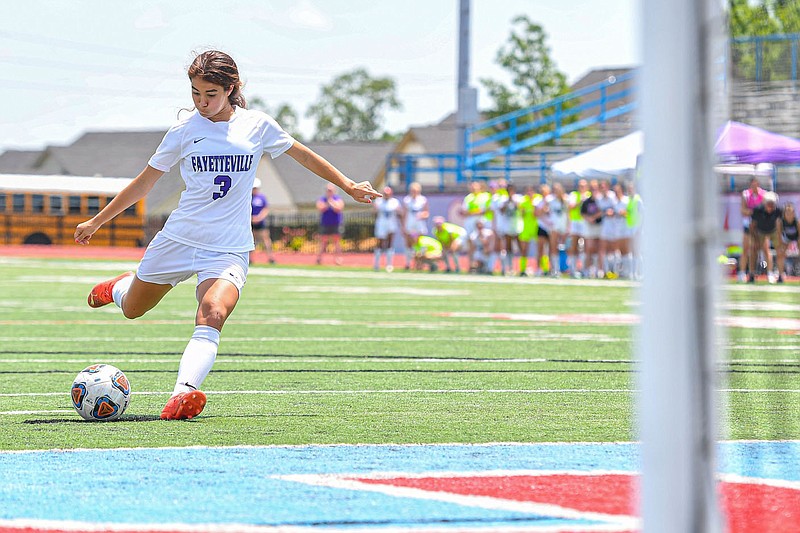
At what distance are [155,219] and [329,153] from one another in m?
26.7

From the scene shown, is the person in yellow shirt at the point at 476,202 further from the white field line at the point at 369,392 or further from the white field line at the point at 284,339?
the white field line at the point at 369,392

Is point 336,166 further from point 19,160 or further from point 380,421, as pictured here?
point 380,421

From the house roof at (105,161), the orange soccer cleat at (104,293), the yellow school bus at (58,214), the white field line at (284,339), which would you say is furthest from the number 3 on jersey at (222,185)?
the house roof at (105,161)

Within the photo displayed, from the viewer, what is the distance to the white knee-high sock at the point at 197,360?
7.00 m

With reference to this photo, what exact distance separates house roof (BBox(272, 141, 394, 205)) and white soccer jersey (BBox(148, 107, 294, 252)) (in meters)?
83.1

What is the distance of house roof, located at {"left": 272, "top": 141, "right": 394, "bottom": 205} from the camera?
Result: 301 ft

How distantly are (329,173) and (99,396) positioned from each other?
1728mm

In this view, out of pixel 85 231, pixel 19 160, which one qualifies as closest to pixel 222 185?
pixel 85 231

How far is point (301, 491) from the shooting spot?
4.95 m

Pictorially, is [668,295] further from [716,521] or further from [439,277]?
[439,277]

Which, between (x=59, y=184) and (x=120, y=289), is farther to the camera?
(x=59, y=184)

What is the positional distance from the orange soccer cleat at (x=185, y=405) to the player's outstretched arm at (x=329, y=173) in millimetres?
1450

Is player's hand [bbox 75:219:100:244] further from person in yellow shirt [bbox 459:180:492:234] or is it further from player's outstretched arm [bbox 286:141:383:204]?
person in yellow shirt [bbox 459:180:492:234]

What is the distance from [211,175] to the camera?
24.2 feet
